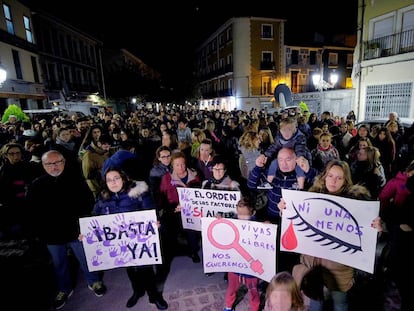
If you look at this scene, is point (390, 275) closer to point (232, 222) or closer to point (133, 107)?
point (232, 222)

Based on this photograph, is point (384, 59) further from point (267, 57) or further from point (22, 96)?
point (22, 96)

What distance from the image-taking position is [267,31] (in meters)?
35.6

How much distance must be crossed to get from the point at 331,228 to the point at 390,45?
16974mm

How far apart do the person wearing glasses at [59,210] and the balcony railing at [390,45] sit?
17227 mm

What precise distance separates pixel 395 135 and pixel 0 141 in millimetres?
11075

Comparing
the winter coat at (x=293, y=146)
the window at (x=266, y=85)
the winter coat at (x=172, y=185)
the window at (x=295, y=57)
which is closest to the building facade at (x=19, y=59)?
the winter coat at (x=172, y=185)

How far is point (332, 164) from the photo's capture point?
117 inches

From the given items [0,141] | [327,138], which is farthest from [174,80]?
[327,138]

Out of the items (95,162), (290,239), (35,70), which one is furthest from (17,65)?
(290,239)

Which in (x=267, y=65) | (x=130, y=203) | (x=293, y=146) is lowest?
(x=130, y=203)

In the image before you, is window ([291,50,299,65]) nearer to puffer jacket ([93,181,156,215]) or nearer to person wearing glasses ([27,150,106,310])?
puffer jacket ([93,181,156,215])

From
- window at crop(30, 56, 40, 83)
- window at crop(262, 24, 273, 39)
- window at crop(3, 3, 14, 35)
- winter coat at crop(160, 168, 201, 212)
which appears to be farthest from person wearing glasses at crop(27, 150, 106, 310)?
window at crop(262, 24, 273, 39)

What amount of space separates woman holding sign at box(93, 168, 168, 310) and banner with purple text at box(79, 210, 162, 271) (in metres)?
0.14

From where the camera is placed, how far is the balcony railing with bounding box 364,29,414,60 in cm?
1438
